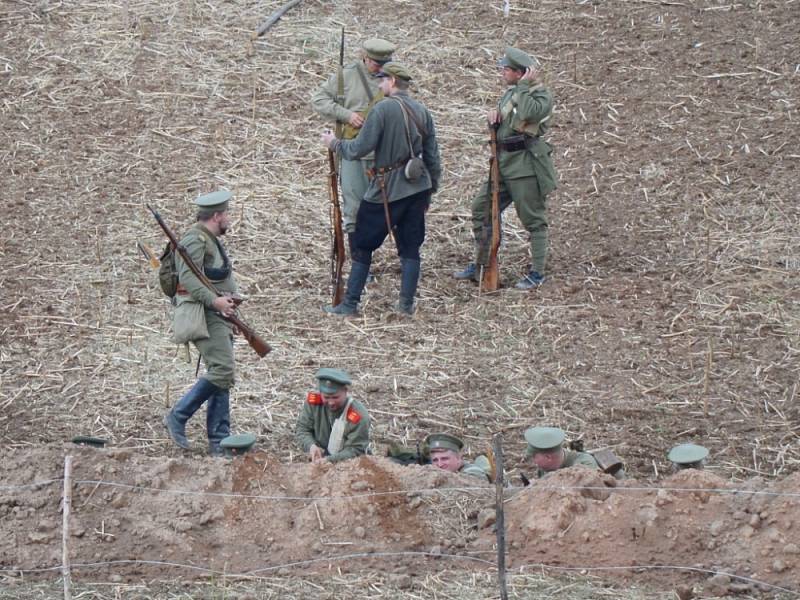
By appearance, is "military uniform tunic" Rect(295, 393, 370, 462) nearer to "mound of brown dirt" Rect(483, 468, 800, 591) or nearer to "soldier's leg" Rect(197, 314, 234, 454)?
"soldier's leg" Rect(197, 314, 234, 454)

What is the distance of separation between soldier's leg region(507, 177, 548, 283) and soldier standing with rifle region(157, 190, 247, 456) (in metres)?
2.87

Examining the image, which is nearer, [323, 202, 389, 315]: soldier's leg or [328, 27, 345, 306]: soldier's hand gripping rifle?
[323, 202, 389, 315]: soldier's leg

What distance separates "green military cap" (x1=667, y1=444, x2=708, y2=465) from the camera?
29.5ft

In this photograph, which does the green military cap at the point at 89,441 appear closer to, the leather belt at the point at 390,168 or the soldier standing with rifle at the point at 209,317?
the soldier standing with rifle at the point at 209,317

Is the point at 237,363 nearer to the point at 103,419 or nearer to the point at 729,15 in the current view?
the point at 103,419

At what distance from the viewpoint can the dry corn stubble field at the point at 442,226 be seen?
416 inches

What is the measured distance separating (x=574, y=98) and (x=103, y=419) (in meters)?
7.09

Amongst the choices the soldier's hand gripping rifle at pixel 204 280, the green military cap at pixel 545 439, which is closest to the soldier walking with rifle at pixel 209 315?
the soldier's hand gripping rifle at pixel 204 280

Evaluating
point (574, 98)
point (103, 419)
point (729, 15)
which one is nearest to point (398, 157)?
point (103, 419)

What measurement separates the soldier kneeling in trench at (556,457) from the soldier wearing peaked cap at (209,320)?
201 centimetres

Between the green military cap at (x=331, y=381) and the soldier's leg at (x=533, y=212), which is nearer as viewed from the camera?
the green military cap at (x=331, y=381)

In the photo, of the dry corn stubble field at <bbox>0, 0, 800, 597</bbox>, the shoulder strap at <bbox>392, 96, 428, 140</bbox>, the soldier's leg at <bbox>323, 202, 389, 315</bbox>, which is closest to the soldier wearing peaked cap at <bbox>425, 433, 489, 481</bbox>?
the dry corn stubble field at <bbox>0, 0, 800, 597</bbox>

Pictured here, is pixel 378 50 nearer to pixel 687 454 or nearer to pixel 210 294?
pixel 210 294

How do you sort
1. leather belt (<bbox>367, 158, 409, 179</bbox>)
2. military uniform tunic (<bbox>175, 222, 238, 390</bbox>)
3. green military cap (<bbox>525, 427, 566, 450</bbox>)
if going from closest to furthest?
green military cap (<bbox>525, 427, 566, 450</bbox>) → military uniform tunic (<bbox>175, 222, 238, 390</bbox>) → leather belt (<bbox>367, 158, 409, 179</bbox>)
